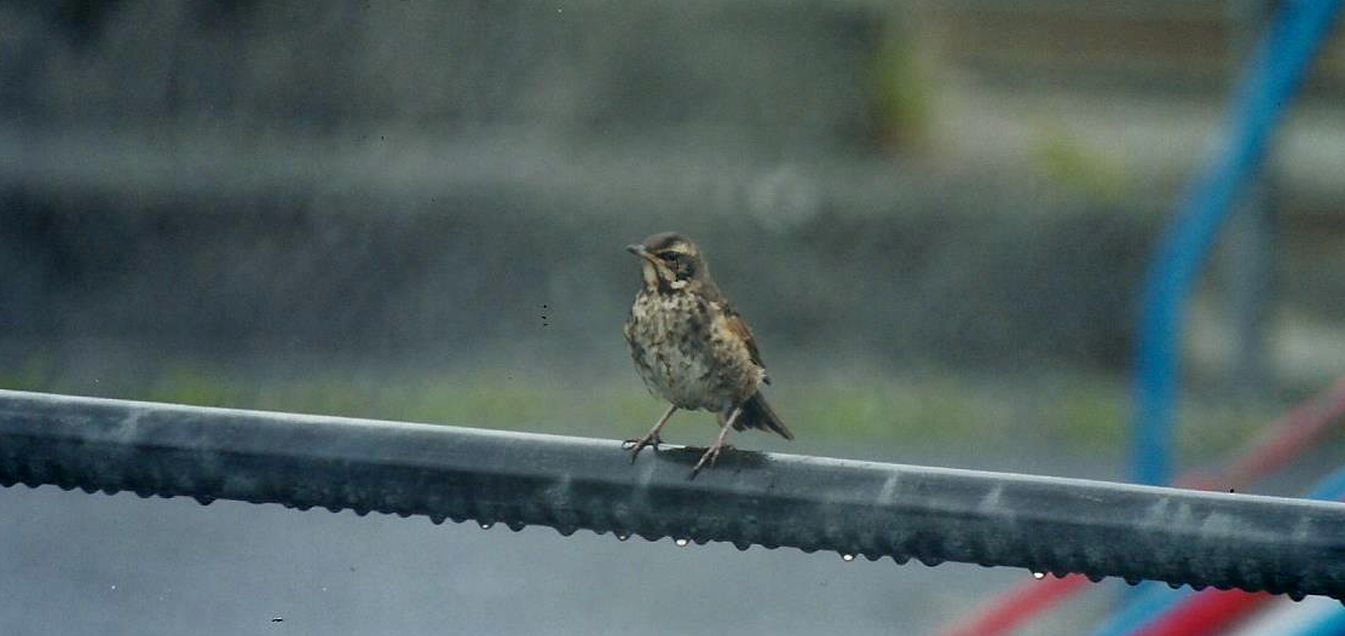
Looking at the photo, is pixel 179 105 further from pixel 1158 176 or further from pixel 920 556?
pixel 920 556

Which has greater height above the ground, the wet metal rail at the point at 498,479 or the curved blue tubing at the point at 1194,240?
the wet metal rail at the point at 498,479

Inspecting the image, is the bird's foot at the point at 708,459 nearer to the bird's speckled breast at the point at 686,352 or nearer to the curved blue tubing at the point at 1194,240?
the bird's speckled breast at the point at 686,352

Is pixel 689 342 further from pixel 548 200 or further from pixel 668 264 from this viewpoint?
pixel 548 200

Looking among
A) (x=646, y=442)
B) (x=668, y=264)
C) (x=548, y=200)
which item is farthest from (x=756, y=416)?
(x=548, y=200)

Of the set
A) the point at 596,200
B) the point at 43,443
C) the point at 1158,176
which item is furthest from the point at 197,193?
the point at 43,443

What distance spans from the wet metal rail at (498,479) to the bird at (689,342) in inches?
45.8

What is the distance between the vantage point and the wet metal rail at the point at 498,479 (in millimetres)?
1277

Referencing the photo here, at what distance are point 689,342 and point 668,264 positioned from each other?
13 centimetres

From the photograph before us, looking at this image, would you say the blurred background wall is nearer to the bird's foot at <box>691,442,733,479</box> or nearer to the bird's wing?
the bird's wing

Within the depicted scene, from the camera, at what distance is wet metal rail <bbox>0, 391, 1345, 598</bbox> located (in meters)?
1.28

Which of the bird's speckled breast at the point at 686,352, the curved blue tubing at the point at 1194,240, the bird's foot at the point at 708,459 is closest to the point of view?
the bird's foot at the point at 708,459

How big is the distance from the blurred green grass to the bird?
3.95 m

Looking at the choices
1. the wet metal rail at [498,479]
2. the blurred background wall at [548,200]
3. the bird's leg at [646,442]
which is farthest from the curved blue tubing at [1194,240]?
the wet metal rail at [498,479]

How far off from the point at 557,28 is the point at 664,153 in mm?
773
